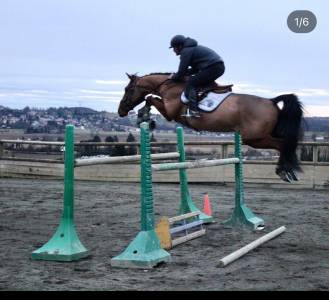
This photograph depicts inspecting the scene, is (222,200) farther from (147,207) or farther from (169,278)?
(169,278)

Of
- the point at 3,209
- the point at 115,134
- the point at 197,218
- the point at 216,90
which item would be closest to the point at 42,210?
the point at 3,209

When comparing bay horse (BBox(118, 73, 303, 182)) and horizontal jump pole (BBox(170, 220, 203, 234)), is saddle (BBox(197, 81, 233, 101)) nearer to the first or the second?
bay horse (BBox(118, 73, 303, 182))

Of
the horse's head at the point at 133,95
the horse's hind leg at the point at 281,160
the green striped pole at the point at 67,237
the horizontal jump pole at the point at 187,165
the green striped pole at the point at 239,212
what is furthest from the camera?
the green striped pole at the point at 239,212

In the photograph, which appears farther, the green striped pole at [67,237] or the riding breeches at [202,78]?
the riding breeches at [202,78]

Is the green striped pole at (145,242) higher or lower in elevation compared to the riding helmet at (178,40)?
lower

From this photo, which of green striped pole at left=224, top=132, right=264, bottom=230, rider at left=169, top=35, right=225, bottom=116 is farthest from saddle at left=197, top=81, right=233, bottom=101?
green striped pole at left=224, top=132, right=264, bottom=230

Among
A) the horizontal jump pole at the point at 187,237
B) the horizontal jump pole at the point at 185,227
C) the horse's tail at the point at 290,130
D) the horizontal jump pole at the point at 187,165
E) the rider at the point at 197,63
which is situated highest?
the rider at the point at 197,63

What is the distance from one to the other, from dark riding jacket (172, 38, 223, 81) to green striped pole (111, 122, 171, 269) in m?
1.06

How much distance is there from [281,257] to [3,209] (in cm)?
481

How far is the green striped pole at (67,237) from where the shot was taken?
5.20 metres

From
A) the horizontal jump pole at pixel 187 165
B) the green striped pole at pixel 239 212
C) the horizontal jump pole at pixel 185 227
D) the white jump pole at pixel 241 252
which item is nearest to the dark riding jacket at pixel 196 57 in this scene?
the horizontal jump pole at pixel 187 165

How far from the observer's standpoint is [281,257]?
5.50m

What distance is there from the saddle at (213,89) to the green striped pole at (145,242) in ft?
2.92

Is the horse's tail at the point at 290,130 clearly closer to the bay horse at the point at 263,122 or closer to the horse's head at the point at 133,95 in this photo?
the bay horse at the point at 263,122
